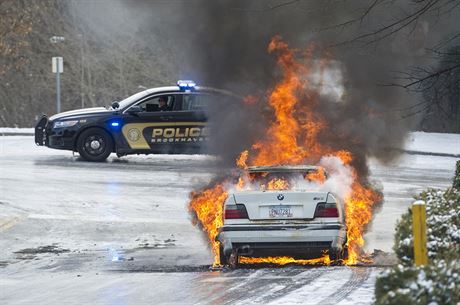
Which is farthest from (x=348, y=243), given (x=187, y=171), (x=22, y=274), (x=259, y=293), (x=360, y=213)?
(x=187, y=171)

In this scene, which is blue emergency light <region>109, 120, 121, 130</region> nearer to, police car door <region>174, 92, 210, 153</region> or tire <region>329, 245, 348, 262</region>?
police car door <region>174, 92, 210, 153</region>

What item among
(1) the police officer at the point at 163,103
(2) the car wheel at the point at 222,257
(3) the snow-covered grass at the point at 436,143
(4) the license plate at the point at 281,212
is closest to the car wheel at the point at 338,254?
(4) the license plate at the point at 281,212

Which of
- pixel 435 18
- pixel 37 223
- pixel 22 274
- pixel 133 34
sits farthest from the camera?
pixel 133 34

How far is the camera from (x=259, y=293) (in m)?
9.00

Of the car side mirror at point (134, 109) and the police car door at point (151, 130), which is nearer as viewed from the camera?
the police car door at point (151, 130)

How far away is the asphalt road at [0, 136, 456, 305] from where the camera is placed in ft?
30.2

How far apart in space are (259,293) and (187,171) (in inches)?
465

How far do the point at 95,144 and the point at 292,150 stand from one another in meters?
9.23

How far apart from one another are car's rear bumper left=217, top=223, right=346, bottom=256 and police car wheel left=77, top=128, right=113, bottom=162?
11.8m

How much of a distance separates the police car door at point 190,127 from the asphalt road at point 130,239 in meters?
0.38

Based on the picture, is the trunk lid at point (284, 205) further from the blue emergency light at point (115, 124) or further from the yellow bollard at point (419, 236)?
the blue emergency light at point (115, 124)

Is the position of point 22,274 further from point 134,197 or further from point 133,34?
point 133,34

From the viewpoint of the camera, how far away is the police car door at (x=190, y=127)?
70.7ft

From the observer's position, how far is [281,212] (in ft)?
33.8
